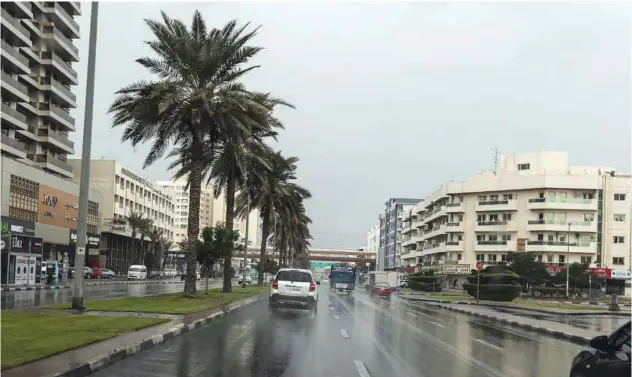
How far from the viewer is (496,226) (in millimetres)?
97250

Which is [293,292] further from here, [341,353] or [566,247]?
[566,247]

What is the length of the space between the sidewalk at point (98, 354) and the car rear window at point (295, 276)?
31.5 feet

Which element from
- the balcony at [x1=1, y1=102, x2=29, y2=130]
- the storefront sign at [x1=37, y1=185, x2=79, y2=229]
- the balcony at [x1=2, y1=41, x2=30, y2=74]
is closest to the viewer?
the balcony at [x1=2, y1=41, x2=30, y2=74]

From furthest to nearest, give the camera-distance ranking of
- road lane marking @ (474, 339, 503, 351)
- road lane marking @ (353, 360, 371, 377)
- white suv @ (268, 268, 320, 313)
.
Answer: white suv @ (268, 268, 320, 313)
road lane marking @ (474, 339, 503, 351)
road lane marking @ (353, 360, 371, 377)

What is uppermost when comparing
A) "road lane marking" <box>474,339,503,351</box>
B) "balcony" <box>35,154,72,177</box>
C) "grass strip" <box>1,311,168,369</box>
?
"balcony" <box>35,154,72,177</box>

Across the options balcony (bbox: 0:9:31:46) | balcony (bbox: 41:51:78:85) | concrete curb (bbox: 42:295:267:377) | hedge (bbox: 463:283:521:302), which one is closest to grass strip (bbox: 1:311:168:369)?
concrete curb (bbox: 42:295:267:377)

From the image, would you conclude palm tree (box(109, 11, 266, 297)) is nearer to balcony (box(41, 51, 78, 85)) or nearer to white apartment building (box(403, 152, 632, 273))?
balcony (box(41, 51, 78, 85))

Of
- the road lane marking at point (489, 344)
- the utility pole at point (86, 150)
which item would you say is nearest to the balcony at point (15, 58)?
the utility pole at point (86, 150)

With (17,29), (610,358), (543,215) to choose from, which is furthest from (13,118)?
(543,215)

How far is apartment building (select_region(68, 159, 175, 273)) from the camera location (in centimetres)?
9731

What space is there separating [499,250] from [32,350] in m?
90.7

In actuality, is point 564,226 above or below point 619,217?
below

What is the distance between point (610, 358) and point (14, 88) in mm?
64152

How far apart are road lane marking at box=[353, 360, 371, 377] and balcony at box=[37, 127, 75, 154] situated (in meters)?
64.8
